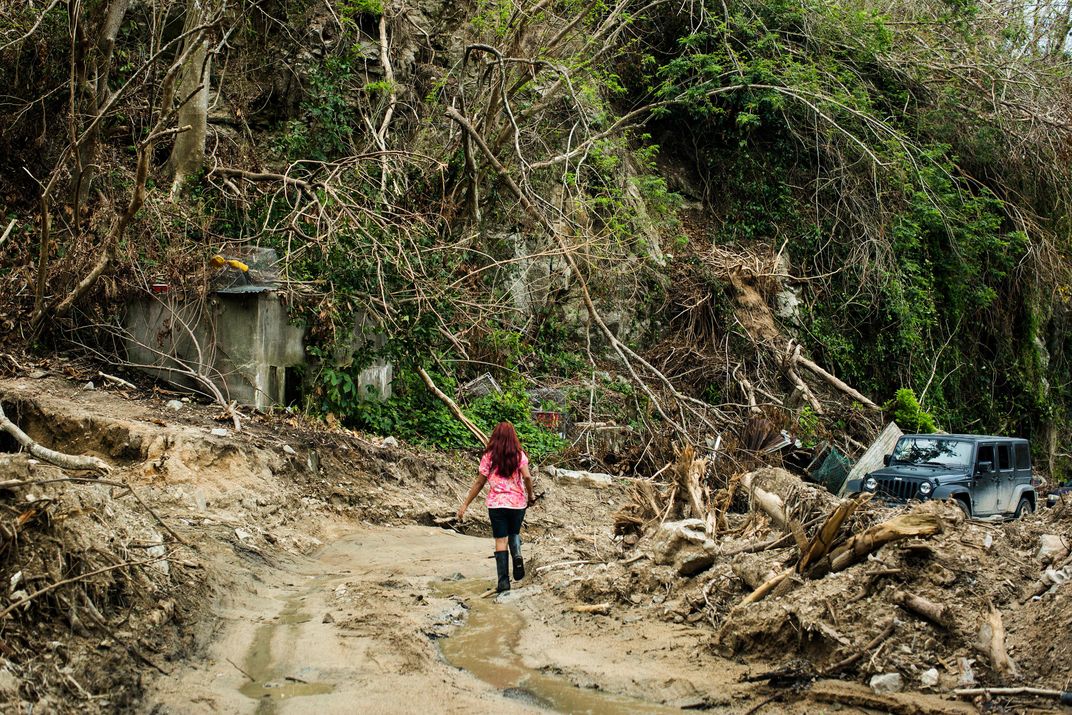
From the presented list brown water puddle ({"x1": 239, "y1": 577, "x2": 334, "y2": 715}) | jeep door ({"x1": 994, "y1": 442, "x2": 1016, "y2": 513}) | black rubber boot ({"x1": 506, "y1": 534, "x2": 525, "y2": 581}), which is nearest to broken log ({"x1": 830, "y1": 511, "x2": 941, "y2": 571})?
black rubber boot ({"x1": 506, "y1": 534, "x2": 525, "y2": 581})

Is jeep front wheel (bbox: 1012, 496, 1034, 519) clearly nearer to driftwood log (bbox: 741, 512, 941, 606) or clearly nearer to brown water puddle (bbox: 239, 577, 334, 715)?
driftwood log (bbox: 741, 512, 941, 606)

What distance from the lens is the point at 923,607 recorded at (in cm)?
557

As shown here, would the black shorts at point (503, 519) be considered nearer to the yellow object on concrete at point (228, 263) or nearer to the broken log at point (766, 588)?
the broken log at point (766, 588)

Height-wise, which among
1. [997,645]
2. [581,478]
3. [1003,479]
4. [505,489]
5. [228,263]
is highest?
[228,263]

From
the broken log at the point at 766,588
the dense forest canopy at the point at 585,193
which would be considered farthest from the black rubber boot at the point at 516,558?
the dense forest canopy at the point at 585,193

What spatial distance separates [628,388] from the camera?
16.0 metres

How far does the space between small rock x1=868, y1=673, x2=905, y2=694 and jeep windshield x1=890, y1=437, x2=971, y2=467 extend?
327 inches

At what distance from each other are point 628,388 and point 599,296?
8.59 feet

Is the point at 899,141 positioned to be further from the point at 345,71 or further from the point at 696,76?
the point at 345,71

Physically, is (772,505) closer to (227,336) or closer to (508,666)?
(508,666)

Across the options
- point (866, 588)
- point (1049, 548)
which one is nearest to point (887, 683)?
point (866, 588)

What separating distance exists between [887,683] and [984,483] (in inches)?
340

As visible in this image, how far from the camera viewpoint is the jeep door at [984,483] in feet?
40.9

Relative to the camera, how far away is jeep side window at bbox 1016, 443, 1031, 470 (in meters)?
13.7
